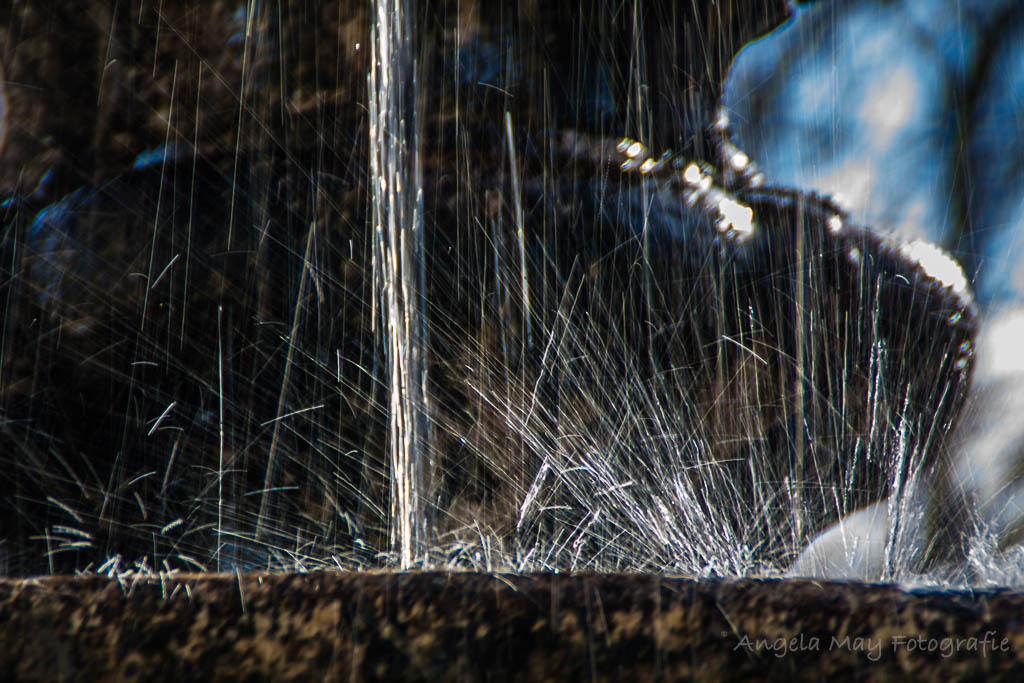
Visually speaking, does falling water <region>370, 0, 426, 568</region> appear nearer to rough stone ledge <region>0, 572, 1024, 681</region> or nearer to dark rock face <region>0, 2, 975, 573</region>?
dark rock face <region>0, 2, 975, 573</region>

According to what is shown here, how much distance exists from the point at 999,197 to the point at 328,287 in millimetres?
1750

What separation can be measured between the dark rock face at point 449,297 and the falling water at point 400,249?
32 millimetres

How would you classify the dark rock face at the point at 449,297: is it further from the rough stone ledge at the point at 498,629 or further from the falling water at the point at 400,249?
the rough stone ledge at the point at 498,629

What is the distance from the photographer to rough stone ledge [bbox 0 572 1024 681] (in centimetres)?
52

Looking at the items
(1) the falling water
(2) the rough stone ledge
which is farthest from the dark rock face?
(2) the rough stone ledge

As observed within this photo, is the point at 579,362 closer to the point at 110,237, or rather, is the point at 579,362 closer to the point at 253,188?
the point at 253,188

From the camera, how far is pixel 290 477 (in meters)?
1.69

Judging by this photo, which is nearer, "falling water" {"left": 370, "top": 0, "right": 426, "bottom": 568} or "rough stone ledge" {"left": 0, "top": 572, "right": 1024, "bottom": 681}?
"rough stone ledge" {"left": 0, "top": 572, "right": 1024, "bottom": 681}

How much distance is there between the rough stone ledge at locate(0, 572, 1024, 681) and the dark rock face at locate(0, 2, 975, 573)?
100 cm

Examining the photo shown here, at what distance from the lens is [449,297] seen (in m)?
1.66

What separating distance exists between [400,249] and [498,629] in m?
1.16

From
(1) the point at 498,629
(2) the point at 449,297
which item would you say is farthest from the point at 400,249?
(1) the point at 498,629

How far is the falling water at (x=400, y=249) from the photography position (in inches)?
63.7

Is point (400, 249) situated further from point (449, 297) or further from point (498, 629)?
point (498, 629)
